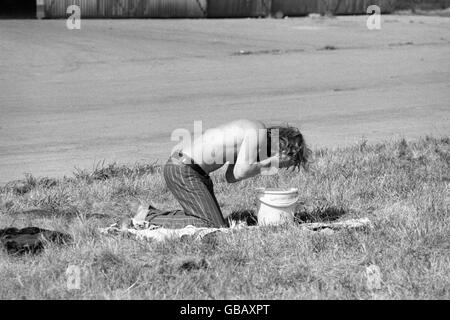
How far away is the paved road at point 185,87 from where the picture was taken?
32.0 feet

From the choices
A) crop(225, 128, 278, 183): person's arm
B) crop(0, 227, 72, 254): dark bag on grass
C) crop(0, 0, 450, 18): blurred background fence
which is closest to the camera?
crop(0, 227, 72, 254): dark bag on grass

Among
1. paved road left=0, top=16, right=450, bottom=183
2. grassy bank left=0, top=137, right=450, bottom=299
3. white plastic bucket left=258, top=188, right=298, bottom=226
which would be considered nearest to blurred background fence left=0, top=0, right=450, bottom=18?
paved road left=0, top=16, right=450, bottom=183

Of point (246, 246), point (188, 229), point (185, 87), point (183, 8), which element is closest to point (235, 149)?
point (188, 229)

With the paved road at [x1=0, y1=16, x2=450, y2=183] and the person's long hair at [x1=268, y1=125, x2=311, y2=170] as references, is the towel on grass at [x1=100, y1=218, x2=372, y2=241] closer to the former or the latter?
the person's long hair at [x1=268, y1=125, x2=311, y2=170]

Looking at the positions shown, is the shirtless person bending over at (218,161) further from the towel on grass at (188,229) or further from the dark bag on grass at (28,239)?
the dark bag on grass at (28,239)

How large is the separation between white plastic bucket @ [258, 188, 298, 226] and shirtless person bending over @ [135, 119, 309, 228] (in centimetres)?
18

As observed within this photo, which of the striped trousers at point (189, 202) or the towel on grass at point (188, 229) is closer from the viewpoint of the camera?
the towel on grass at point (188, 229)

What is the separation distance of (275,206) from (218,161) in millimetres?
539

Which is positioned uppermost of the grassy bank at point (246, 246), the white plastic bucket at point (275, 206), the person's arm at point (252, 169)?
the person's arm at point (252, 169)

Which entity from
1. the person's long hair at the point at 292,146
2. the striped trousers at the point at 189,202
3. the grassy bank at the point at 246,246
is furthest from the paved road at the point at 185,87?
the person's long hair at the point at 292,146

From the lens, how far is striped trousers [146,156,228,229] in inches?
250

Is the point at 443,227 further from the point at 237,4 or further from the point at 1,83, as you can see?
the point at 237,4

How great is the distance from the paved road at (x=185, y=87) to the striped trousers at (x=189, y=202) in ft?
6.28
